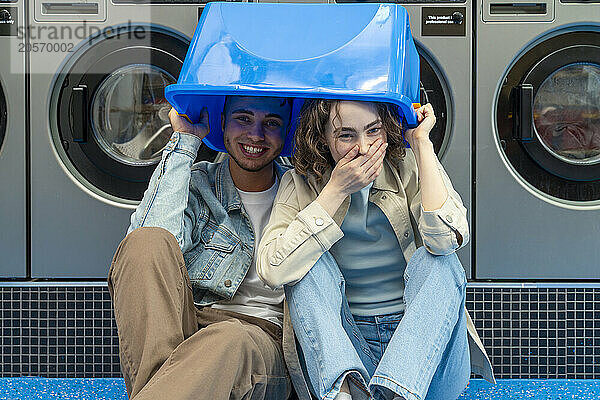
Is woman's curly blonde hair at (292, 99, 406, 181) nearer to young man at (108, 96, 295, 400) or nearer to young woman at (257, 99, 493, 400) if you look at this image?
young woman at (257, 99, 493, 400)

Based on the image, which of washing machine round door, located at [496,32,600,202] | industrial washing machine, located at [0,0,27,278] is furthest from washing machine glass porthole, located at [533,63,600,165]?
industrial washing machine, located at [0,0,27,278]

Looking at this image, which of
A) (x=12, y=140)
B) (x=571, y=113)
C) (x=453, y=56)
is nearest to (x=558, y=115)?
(x=571, y=113)

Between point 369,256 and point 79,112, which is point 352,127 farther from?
point 79,112

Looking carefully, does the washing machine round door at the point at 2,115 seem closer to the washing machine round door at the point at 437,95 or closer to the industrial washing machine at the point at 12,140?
the industrial washing machine at the point at 12,140

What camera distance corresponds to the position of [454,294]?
1443 millimetres

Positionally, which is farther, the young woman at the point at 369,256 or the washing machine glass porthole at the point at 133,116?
the washing machine glass porthole at the point at 133,116

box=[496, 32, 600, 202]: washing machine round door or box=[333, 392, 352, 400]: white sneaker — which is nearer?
A: box=[333, 392, 352, 400]: white sneaker

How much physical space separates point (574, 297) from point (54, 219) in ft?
4.93

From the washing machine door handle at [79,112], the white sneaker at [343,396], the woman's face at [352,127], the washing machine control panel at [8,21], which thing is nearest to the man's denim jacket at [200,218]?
the woman's face at [352,127]

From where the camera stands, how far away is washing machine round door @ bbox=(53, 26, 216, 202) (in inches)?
84.1

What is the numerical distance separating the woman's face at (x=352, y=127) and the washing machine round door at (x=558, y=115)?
0.72 m

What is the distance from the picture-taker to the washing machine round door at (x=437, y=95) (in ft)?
6.95

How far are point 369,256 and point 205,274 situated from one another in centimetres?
37

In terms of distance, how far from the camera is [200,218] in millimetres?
1732
